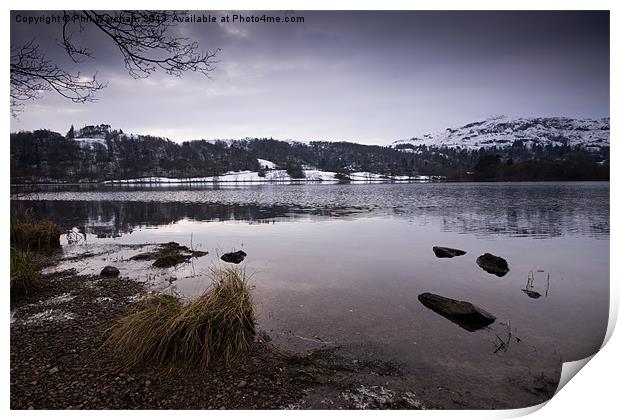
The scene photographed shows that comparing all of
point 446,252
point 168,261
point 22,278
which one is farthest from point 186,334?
point 446,252

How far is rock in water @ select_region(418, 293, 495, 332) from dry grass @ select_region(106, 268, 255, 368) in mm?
2946

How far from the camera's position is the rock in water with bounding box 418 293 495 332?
460 cm

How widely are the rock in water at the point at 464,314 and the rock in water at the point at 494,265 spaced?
9.36 feet

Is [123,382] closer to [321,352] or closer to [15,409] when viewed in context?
[15,409]

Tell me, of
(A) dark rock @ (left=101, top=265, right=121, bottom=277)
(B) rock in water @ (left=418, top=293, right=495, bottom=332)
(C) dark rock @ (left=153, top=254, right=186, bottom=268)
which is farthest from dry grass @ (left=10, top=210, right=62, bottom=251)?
(B) rock in water @ (left=418, top=293, right=495, bottom=332)

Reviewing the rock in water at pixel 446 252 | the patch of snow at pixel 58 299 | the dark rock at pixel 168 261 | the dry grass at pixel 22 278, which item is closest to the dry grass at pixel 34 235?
the dark rock at pixel 168 261

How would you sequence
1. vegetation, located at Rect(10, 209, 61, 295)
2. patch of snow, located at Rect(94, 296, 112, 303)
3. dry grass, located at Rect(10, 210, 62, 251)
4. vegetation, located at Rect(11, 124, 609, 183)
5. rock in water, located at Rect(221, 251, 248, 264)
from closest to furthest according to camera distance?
patch of snow, located at Rect(94, 296, 112, 303), rock in water, located at Rect(221, 251, 248, 264), vegetation, located at Rect(10, 209, 61, 295), dry grass, located at Rect(10, 210, 62, 251), vegetation, located at Rect(11, 124, 609, 183)

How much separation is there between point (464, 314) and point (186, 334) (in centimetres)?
377

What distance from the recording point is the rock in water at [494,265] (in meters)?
7.32

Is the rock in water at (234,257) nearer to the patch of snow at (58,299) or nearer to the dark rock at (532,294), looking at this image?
the patch of snow at (58,299)

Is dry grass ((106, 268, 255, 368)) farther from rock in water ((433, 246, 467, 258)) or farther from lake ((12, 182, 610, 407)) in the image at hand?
rock in water ((433, 246, 467, 258))
